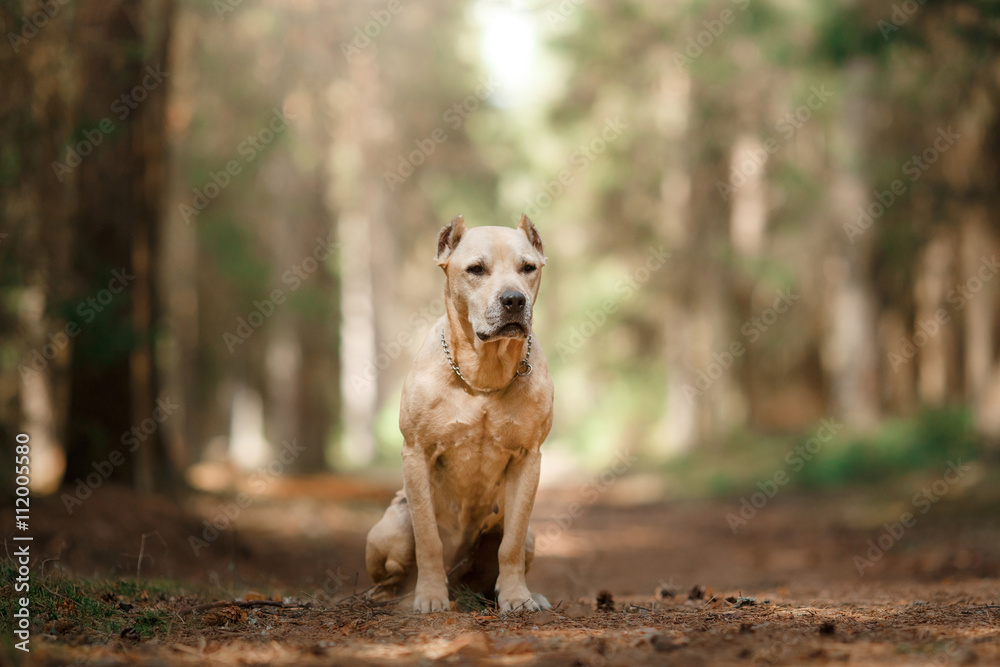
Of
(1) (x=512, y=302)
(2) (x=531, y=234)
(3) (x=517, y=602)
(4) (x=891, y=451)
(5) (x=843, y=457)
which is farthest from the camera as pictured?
(5) (x=843, y=457)

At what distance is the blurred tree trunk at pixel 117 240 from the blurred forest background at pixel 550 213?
0.11ft

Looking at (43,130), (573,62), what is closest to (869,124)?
(573,62)

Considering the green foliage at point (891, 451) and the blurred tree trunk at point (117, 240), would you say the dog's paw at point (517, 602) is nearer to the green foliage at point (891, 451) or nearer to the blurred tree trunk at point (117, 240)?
the blurred tree trunk at point (117, 240)

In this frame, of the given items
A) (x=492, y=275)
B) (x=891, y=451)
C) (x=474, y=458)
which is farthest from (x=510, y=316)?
(x=891, y=451)

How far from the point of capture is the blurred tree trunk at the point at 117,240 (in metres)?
8.47

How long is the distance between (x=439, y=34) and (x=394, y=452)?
1423cm

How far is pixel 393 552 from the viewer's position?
4977 mm

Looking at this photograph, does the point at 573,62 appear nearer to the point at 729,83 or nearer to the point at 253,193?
the point at 729,83

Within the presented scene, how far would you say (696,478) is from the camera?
17.5m

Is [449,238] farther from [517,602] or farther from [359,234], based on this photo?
[359,234]

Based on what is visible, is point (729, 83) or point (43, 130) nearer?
point (43, 130)

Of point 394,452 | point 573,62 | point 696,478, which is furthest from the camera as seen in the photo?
point 394,452

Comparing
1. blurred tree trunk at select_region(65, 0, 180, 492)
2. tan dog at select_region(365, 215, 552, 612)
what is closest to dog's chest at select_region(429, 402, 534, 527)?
tan dog at select_region(365, 215, 552, 612)

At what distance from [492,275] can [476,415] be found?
791 millimetres
